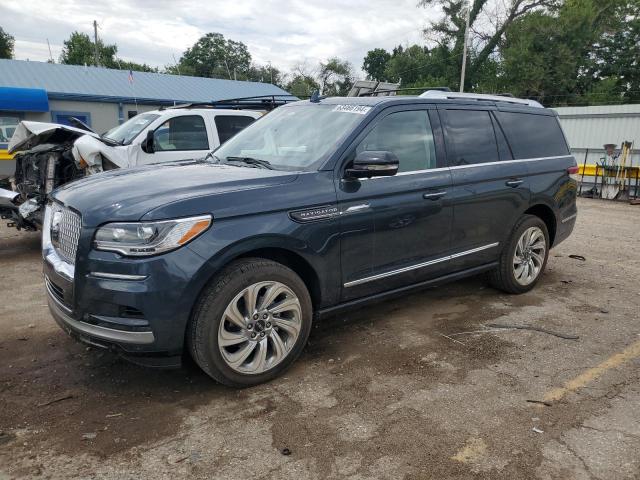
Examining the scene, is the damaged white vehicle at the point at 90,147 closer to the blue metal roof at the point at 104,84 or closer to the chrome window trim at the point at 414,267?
the chrome window trim at the point at 414,267

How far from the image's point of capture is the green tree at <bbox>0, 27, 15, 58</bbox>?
5067 centimetres

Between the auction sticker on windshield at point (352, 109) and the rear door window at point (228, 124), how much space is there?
170 inches

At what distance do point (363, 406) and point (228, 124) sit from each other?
617 cm

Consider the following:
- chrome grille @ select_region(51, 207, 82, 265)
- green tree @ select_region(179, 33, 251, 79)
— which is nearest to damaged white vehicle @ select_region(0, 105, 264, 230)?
chrome grille @ select_region(51, 207, 82, 265)

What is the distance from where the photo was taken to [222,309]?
3021mm

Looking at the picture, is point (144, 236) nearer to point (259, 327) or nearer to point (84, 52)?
point (259, 327)

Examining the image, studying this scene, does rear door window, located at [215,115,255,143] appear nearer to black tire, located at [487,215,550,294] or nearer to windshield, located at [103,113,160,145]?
windshield, located at [103,113,160,145]

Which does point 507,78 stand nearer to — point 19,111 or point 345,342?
point 19,111

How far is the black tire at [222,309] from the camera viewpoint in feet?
9.82

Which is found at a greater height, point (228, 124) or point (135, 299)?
point (228, 124)

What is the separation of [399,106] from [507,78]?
1442 inches

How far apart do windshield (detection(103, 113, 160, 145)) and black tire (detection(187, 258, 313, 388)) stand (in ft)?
17.2

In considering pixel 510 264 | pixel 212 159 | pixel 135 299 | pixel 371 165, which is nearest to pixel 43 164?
pixel 212 159

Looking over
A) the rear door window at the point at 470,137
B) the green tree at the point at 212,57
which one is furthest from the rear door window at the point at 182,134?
the green tree at the point at 212,57
